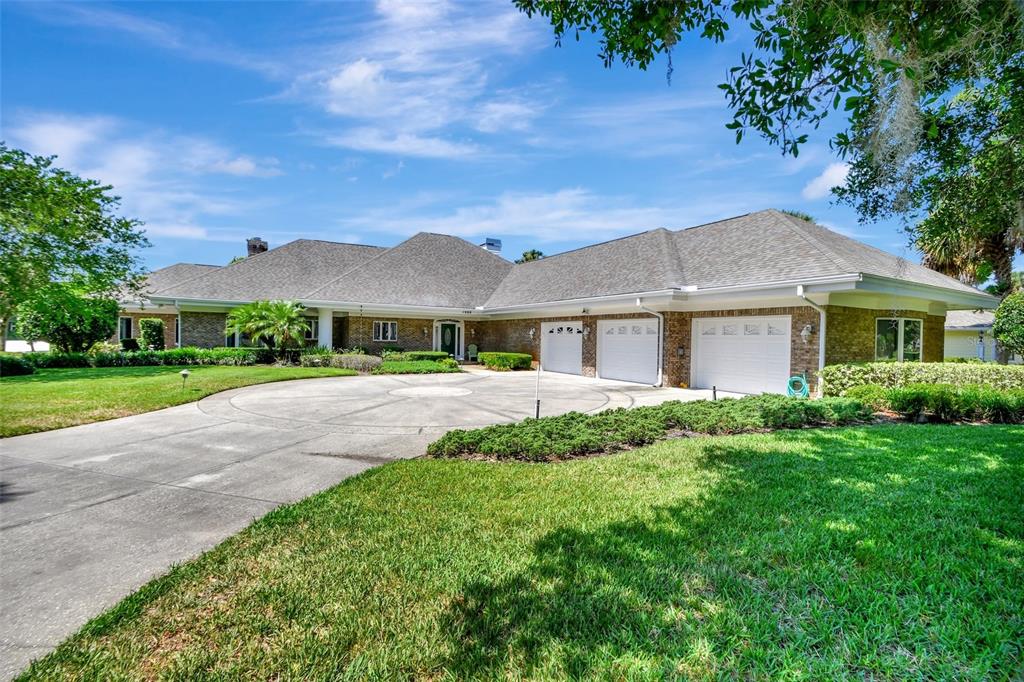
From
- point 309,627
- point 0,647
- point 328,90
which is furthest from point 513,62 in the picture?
point 0,647

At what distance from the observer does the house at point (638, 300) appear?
12.5 metres

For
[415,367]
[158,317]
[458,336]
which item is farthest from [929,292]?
[158,317]

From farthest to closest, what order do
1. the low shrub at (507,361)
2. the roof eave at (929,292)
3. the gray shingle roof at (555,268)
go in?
the low shrub at (507,361)
the gray shingle roof at (555,268)
the roof eave at (929,292)

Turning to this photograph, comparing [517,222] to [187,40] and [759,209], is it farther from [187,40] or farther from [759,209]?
[187,40]

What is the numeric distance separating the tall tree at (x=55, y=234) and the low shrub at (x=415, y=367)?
13529mm

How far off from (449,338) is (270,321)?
30.3 feet

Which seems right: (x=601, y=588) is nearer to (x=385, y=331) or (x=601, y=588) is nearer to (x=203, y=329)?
(x=385, y=331)

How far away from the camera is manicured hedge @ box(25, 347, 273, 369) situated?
1823 cm

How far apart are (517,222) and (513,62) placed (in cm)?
1676

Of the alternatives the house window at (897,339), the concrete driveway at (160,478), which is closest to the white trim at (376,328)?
the concrete driveway at (160,478)

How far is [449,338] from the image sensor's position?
25797 mm

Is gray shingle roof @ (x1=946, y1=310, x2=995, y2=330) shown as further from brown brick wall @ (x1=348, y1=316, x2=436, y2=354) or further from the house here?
brown brick wall @ (x1=348, y1=316, x2=436, y2=354)

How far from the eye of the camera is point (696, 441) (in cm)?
695

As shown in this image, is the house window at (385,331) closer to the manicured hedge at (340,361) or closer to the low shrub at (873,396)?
the manicured hedge at (340,361)
